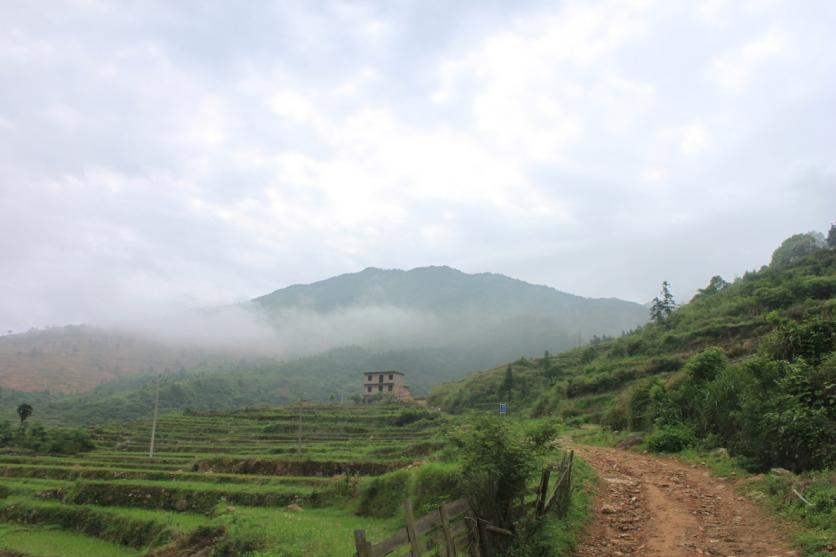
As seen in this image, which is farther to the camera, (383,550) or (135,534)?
(135,534)

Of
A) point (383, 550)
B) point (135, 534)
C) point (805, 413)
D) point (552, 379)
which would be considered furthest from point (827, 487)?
point (552, 379)

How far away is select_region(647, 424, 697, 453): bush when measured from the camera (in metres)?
19.0

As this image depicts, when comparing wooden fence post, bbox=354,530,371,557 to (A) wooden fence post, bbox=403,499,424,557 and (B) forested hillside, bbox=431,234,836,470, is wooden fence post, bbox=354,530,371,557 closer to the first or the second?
(A) wooden fence post, bbox=403,499,424,557

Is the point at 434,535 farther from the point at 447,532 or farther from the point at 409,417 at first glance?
the point at 409,417

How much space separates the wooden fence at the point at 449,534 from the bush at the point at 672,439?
1133cm

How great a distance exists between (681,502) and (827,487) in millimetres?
3203

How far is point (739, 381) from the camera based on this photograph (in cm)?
1711

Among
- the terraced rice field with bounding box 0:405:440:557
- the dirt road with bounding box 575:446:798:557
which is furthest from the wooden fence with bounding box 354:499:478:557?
the terraced rice field with bounding box 0:405:440:557

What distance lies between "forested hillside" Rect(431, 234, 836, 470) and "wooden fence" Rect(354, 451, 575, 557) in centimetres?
739

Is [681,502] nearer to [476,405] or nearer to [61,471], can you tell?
[61,471]

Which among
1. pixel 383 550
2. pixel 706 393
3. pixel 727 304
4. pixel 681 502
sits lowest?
pixel 681 502

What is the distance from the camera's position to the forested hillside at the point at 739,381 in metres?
12.9

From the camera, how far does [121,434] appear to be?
61.1 m

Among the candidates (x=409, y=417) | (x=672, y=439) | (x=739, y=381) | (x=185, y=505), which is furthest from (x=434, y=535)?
(x=409, y=417)
